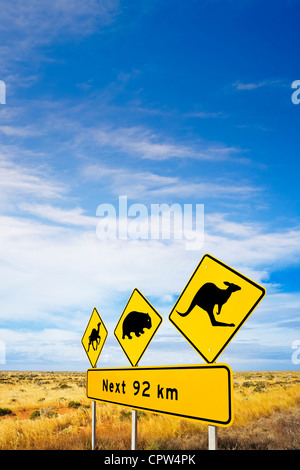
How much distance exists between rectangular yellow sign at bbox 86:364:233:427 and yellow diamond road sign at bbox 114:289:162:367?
1.44 feet

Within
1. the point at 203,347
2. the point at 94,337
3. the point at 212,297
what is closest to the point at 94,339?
the point at 94,337

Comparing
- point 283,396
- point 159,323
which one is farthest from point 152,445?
point 283,396

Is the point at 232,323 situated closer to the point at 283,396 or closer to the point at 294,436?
the point at 294,436

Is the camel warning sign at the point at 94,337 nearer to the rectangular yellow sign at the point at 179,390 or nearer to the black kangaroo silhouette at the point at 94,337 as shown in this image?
the black kangaroo silhouette at the point at 94,337

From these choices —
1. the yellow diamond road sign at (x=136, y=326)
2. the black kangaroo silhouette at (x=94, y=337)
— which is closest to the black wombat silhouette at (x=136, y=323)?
the yellow diamond road sign at (x=136, y=326)

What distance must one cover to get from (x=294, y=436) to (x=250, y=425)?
6.69ft

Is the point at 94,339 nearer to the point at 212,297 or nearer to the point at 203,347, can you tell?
the point at 203,347

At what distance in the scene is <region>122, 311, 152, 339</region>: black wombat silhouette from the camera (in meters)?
7.54

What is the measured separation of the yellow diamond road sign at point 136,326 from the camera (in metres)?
7.42

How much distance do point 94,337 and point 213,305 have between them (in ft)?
19.5

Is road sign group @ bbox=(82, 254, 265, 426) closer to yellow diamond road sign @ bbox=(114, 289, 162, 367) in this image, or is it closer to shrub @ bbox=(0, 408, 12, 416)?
yellow diamond road sign @ bbox=(114, 289, 162, 367)

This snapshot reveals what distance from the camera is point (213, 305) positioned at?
193 inches

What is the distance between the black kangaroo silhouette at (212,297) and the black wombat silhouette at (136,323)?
7.86 ft

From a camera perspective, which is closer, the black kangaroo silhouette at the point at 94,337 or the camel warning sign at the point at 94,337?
the camel warning sign at the point at 94,337
